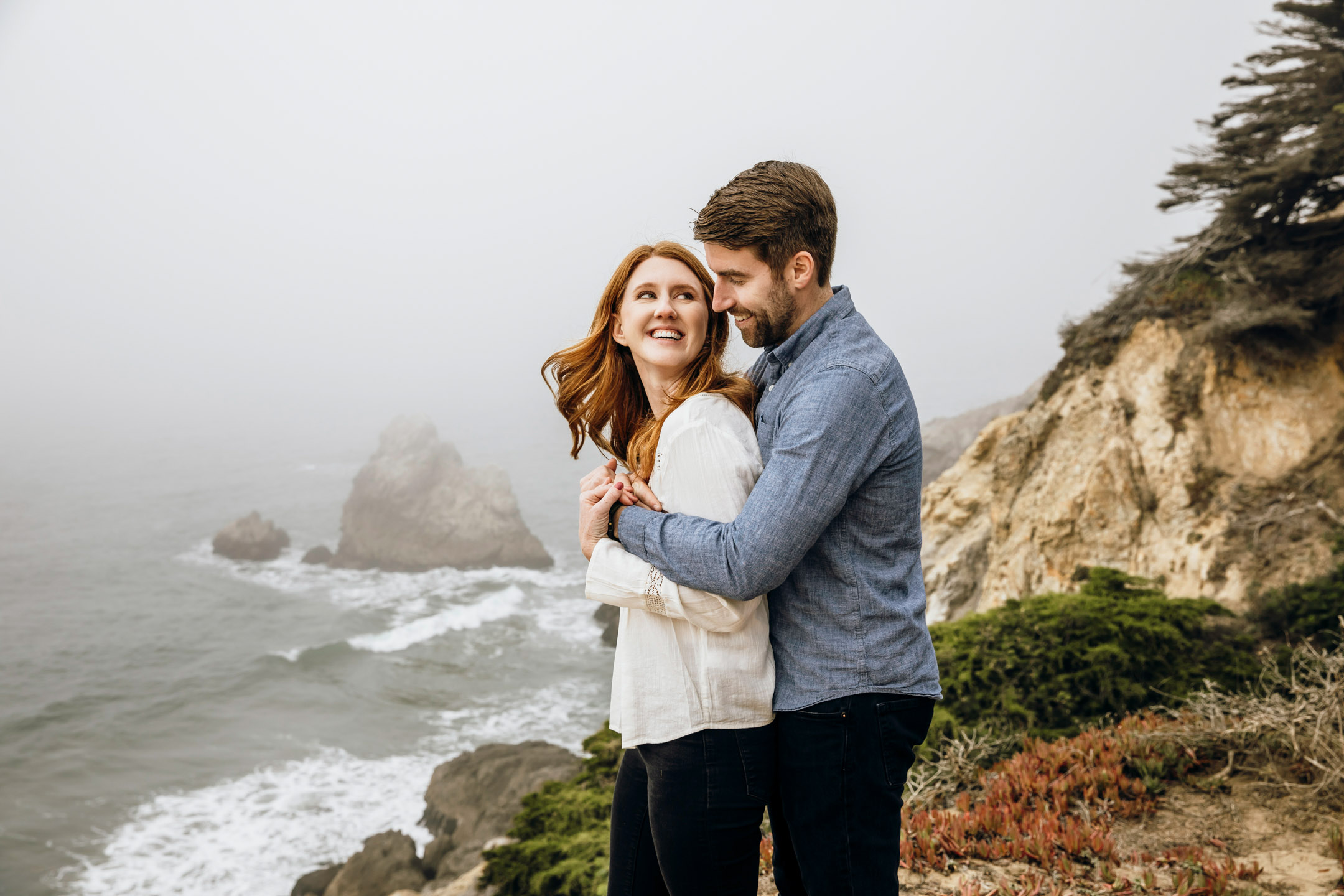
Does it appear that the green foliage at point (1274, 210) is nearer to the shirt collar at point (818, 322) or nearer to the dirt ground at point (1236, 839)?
the dirt ground at point (1236, 839)

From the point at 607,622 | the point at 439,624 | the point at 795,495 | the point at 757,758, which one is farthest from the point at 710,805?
the point at 439,624

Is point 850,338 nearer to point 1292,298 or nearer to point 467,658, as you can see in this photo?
point 1292,298

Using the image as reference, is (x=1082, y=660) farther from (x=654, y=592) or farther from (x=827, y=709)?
(x=654, y=592)

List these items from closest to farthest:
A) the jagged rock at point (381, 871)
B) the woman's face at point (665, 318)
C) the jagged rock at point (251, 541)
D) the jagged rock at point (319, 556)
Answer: the woman's face at point (665, 318), the jagged rock at point (381, 871), the jagged rock at point (319, 556), the jagged rock at point (251, 541)

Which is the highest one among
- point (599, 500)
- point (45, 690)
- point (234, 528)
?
point (599, 500)

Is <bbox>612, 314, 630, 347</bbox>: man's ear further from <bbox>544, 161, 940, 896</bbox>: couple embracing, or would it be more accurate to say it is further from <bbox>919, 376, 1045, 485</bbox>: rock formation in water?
<bbox>919, 376, 1045, 485</bbox>: rock formation in water

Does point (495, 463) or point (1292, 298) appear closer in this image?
point (1292, 298)

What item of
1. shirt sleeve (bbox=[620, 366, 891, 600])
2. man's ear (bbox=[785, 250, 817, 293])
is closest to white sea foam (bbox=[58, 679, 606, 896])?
shirt sleeve (bbox=[620, 366, 891, 600])

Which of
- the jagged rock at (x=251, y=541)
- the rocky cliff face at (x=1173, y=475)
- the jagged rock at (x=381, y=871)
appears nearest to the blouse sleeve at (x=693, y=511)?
the rocky cliff face at (x=1173, y=475)

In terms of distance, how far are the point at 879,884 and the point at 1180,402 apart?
9055 millimetres

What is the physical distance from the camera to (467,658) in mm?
27938

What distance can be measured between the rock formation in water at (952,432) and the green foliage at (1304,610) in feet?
82.3

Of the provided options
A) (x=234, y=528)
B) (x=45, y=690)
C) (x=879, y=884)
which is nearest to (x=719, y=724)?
(x=879, y=884)

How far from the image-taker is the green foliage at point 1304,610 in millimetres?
5605
